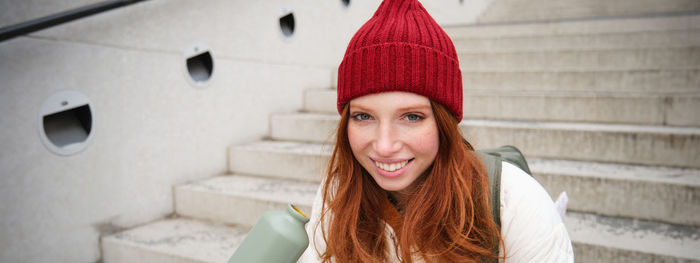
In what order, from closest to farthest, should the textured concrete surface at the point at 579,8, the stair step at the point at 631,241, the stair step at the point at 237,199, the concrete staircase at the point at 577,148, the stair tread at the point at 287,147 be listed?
the stair step at the point at 631,241
the concrete staircase at the point at 577,148
the stair step at the point at 237,199
the stair tread at the point at 287,147
the textured concrete surface at the point at 579,8

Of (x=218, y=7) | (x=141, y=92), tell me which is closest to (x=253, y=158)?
(x=141, y=92)

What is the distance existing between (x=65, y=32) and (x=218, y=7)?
2.95ft

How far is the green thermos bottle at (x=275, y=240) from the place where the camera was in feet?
2.14

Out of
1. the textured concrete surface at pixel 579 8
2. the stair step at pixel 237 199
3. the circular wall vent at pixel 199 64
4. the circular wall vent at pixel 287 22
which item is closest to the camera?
the stair step at pixel 237 199

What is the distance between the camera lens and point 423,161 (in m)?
0.93

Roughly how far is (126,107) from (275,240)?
1630 millimetres

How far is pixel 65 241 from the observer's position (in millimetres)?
1744

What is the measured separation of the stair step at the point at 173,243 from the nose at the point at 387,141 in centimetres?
110

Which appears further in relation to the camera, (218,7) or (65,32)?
(218,7)

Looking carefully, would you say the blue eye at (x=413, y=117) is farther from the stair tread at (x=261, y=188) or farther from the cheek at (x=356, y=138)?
the stair tread at (x=261, y=188)

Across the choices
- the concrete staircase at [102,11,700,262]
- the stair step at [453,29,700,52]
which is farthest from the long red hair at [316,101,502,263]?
the stair step at [453,29,700,52]

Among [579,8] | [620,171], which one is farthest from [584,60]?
[579,8]

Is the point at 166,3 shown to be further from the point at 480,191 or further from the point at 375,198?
the point at 480,191

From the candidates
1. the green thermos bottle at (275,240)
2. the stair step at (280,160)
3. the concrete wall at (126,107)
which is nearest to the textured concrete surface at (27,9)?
the concrete wall at (126,107)
